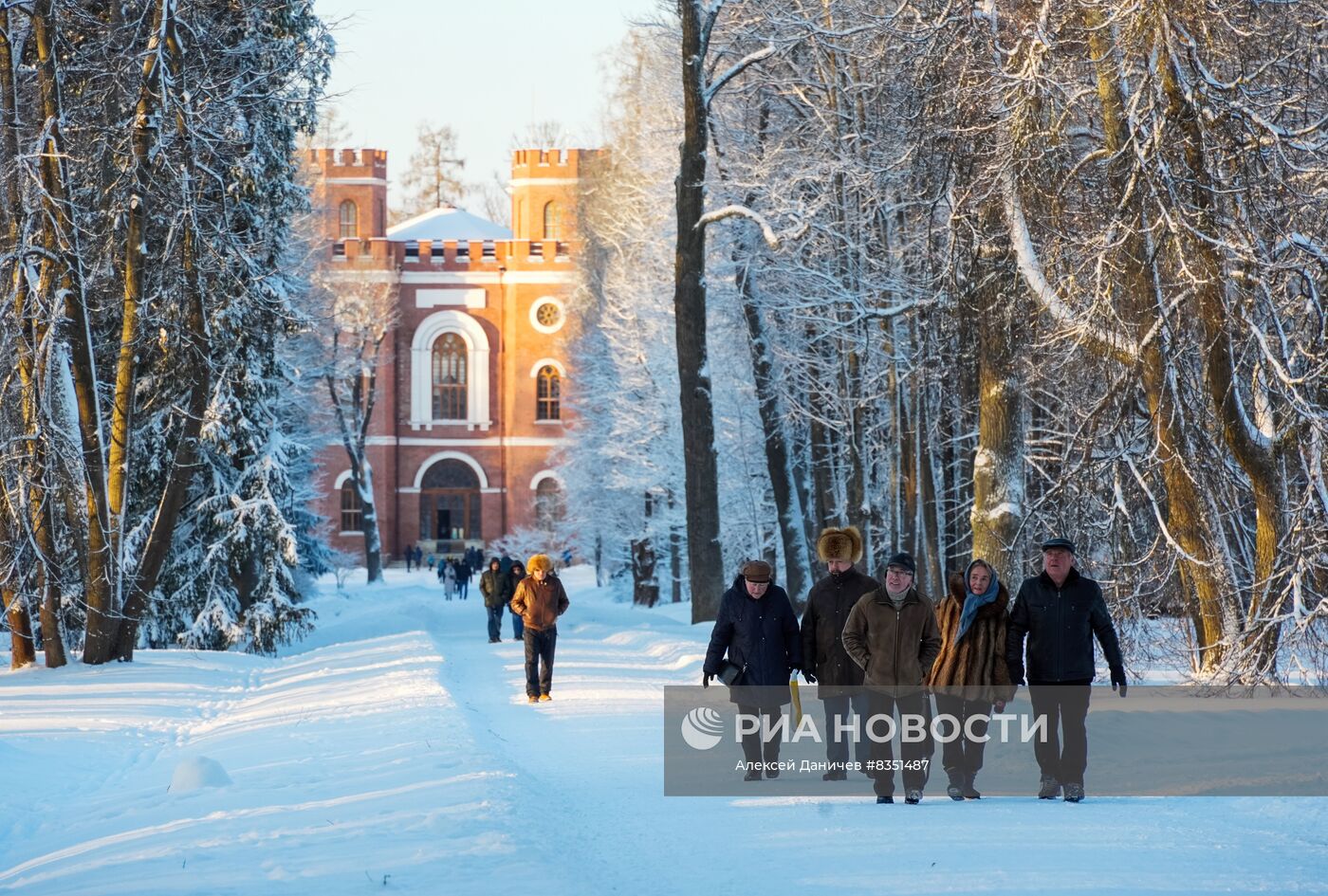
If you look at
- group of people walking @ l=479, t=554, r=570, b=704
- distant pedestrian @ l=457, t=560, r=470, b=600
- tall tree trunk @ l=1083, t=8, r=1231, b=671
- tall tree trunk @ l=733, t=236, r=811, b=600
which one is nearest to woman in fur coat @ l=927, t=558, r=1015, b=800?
tall tree trunk @ l=1083, t=8, r=1231, b=671

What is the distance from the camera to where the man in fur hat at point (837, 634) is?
9.32 meters

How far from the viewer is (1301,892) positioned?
6578 millimetres

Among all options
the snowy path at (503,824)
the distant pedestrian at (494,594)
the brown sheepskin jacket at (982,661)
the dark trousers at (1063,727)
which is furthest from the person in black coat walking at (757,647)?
the distant pedestrian at (494,594)

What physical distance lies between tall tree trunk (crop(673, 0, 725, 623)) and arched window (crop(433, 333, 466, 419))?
50845 mm

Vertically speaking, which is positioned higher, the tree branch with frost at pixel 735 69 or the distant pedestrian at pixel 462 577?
the tree branch with frost at pixel 735 69

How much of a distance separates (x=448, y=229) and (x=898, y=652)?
65.9 metres

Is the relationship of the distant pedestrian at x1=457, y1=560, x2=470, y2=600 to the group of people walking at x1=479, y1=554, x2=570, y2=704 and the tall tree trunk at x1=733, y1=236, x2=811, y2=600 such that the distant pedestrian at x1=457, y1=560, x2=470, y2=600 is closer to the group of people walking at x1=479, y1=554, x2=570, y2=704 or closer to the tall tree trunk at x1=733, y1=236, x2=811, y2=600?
the tall tree trunk at x1=733, y1=236, x2=811, y2=600

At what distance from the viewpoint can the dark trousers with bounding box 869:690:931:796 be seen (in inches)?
352

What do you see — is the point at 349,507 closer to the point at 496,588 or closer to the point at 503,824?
the point at 496,588

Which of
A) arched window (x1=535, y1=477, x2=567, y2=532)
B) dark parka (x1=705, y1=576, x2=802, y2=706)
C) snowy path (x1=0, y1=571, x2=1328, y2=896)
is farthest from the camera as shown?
arched window (x1=535, y1=477, x2=567, y2=532)

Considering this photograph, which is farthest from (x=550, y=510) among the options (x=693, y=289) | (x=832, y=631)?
(x=832, y=631)

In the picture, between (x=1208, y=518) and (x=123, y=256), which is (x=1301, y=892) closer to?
(x=1208, y=518)

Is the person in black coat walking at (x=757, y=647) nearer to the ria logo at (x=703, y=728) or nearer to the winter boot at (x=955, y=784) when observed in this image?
the winter boot at (x=955, y=784)

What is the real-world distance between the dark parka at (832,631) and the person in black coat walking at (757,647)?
0.12 m
